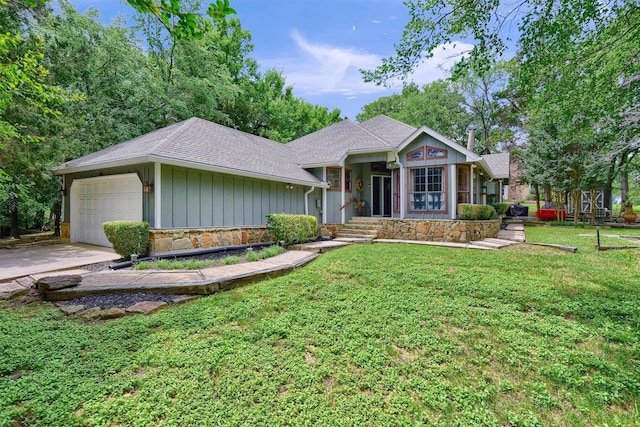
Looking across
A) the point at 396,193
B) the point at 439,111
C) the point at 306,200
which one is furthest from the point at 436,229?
the point at 439,111

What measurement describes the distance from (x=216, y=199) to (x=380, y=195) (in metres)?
8.48

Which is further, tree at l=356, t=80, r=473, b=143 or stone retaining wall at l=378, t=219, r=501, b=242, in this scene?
tree at l=356, t=80, r=473, b=143

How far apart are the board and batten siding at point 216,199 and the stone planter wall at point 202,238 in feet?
0.58

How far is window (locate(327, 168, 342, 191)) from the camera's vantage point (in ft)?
42.6

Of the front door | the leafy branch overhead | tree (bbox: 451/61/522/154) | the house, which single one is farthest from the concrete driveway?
tree (bbox: 451/61/522/154)

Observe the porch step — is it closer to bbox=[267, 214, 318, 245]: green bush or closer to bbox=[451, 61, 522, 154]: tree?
bbox=[267, 214, 318, 245]: green bush

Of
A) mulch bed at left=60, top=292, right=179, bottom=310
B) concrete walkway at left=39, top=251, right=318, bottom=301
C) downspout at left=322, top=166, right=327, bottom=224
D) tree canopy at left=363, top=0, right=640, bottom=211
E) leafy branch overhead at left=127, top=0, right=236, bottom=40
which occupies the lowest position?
mulch bed at left=60, top=292, right=179, bottom=310

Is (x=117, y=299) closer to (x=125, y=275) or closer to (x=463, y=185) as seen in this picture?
(x=125, y=275)

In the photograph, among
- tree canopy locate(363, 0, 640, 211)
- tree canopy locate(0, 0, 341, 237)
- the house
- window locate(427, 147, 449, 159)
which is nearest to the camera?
tree canopy locate(363, 0, 640, 211)

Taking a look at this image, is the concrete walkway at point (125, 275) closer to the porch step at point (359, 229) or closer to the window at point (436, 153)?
the porch step at point (359, 229)

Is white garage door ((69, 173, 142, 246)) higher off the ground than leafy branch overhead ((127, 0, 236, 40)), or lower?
lower

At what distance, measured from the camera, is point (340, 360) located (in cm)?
307

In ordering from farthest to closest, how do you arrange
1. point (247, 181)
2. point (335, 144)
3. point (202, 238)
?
point (335, 144) → point (247, 181) → point (202, 238)

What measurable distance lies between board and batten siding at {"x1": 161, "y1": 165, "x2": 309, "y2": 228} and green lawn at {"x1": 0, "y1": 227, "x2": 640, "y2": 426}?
3.76 meters
